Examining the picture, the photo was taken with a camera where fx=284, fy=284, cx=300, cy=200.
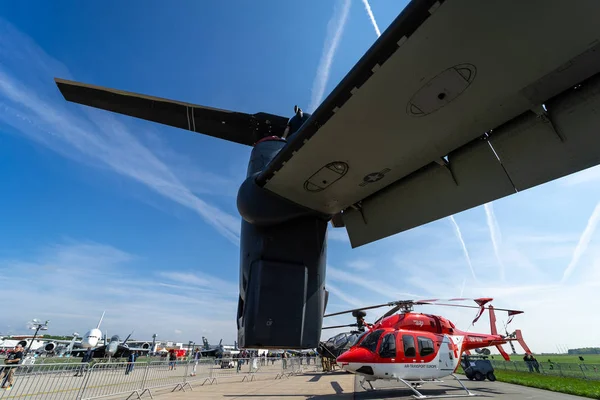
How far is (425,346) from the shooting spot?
10.1 m

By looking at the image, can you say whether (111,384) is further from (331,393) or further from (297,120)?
(297,120)

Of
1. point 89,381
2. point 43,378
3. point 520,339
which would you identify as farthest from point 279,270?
point 520,339

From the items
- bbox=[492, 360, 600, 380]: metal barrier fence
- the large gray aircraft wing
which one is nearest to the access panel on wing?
the large gray aircraft wing

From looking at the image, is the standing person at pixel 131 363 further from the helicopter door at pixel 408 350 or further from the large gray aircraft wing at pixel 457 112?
the large gray aircraft wing at pixel 457 112

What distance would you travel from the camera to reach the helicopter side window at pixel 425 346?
9995 millimetres

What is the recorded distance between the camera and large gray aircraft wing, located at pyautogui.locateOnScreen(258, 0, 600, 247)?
213 centimetres

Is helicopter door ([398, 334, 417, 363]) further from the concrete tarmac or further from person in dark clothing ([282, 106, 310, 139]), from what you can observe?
person in dark clothing ([282, 106, 310, 139])

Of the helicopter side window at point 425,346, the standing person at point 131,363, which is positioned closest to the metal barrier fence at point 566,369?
the helicopter side window at point 425,346

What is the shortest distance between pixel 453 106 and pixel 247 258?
11.1 ft

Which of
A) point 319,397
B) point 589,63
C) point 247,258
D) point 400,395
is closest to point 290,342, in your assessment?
point 247,258

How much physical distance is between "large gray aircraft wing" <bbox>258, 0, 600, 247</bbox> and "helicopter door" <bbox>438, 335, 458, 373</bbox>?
356 inches

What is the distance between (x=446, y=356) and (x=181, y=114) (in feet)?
38.9

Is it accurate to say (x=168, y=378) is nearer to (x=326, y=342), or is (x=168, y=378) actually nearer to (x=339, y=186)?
(x=326, y=342)

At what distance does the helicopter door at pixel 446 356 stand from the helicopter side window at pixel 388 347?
6.81ft
